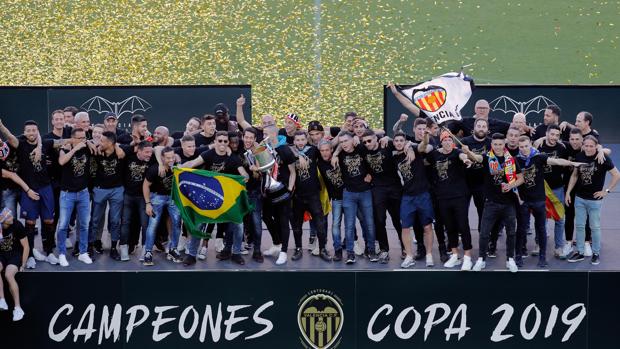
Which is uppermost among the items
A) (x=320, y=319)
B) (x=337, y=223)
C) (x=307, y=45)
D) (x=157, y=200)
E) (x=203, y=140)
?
(x=307, y=45)

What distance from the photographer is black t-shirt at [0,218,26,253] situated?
41.9 ft

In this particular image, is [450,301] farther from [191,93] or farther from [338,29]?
[338,29]

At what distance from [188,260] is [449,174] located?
373 centimetres

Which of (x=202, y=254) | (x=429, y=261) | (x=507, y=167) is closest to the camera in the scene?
(x=507, y=167)

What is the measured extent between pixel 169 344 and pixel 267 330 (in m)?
1.33

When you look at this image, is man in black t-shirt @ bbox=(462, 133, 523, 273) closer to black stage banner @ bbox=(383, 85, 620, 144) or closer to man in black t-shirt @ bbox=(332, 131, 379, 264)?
man in black t-shirt @ bbox=(332, 131, 379, 264)

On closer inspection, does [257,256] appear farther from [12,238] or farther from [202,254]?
[12,238]

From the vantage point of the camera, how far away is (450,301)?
43.7 feet

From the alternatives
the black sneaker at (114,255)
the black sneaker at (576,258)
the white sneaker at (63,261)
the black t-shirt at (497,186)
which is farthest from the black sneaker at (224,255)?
the black sneaker at (576,258)

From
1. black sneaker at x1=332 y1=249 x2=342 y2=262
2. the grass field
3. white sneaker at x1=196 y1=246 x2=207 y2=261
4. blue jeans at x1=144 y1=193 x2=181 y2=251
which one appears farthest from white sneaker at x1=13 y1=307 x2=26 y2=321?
the grass field

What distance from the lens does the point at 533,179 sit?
1326 centimetres

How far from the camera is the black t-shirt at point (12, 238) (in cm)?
1278

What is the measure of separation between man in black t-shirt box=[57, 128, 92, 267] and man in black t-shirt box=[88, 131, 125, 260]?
0.17 m

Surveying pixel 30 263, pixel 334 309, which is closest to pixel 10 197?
pixel 30 263
